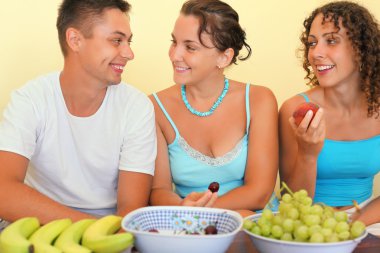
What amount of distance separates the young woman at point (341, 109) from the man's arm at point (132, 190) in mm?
579

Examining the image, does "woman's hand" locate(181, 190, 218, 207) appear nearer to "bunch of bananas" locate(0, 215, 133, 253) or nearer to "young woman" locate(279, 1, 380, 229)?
"bunch of bananas" locate(0, 215, 133, 253)

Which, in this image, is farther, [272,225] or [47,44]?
[47,44]

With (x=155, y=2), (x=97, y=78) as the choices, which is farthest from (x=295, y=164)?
(x=155, y=2)

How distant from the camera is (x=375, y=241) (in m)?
1.16

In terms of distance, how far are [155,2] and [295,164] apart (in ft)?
4.09

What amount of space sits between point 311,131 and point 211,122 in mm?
511

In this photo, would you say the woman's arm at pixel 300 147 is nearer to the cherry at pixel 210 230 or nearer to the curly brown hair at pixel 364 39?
the curly brown hair at pixel 364 39

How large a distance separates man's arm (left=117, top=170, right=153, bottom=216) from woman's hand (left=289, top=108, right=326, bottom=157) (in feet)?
1.82

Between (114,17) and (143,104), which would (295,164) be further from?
(114,17)

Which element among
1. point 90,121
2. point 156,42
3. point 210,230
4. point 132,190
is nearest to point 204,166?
point 132,190

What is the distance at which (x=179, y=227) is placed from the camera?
3.68 feet

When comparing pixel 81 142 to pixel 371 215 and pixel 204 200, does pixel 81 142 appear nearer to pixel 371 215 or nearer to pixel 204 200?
pixel 204 200

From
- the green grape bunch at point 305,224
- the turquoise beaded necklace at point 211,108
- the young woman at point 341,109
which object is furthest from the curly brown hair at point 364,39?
the green grape bunch at point 305,224

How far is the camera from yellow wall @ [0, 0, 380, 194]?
8.18 feet
